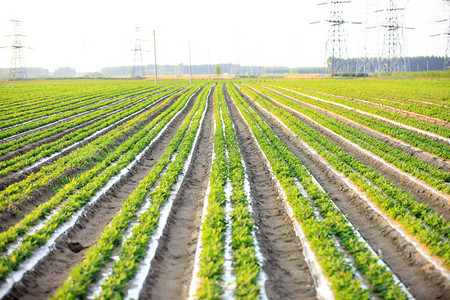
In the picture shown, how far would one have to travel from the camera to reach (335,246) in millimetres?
5941

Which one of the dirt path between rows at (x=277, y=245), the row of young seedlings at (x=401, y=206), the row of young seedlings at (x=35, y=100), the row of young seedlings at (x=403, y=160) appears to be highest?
the row of young seedlings at (x=35, y=100)

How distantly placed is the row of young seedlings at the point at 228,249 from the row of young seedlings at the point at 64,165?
4738 millimetres

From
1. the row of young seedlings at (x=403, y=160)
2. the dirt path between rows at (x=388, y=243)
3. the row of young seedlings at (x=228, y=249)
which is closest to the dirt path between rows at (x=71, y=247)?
the row of young seedlings at (x=228, y=249)

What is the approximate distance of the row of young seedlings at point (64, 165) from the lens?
8312 mm

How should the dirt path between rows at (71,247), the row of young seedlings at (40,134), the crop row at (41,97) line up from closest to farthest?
the dirt path between rows at (71,247), the row of young seedlings at (40,134), the crop row at (41,97)

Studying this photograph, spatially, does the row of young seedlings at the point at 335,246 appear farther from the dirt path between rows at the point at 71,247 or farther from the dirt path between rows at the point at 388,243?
the dirt path between rows at the point at 71,247

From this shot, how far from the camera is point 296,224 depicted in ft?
22.4

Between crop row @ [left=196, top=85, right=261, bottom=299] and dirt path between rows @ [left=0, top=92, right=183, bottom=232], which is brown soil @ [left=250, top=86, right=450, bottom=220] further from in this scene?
dirt path between rows @ [left=0, top=92, right=183, bottom=232]

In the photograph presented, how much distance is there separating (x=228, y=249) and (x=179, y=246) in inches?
43.1

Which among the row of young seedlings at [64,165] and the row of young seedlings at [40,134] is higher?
the row of young seedlings at [40,134]

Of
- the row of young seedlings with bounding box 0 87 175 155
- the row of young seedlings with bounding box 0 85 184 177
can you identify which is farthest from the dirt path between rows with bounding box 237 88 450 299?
the row of young seedlings with bounding box 0 87 175 155

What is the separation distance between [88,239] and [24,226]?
1267mm

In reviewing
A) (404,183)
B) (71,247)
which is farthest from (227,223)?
(404,183)

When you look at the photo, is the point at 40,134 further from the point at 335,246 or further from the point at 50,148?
the point at 335,246
